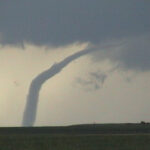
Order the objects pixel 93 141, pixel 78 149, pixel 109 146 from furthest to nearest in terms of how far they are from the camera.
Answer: pixel 93 141 → pixel 109 146 → pixel 78 149

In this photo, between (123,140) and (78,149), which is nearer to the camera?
(78,149)

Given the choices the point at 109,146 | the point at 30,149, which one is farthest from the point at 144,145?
the point at 30,149

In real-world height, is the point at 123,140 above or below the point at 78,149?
above

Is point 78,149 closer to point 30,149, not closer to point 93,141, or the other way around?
point 30,149

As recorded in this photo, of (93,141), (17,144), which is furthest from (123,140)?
(17,144)

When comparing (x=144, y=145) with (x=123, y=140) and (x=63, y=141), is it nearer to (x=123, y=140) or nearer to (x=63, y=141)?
(x=123, y=140)

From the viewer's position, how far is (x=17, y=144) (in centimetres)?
6194

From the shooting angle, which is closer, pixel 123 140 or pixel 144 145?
pixel 144 145

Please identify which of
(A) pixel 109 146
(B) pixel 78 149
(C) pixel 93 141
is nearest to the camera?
(B) pixel 78 149

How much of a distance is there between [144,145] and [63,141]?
432 inches

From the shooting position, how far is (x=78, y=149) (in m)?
54.7

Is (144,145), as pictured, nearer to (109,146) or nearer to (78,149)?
(109,146)

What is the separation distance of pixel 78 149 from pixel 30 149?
514 cm

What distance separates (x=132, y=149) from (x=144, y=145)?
13.9 feet
